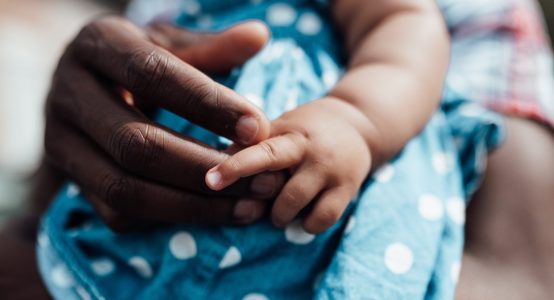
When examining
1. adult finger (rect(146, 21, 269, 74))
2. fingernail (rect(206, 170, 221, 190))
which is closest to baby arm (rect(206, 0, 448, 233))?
fingernail (rect(206, 170, 221, 190))

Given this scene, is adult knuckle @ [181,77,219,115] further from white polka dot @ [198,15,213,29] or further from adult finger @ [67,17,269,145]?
white polka dot @ [198,15,213,29]

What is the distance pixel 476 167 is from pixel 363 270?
0.81 ft

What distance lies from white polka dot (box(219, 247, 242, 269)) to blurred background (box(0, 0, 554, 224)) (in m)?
0.71

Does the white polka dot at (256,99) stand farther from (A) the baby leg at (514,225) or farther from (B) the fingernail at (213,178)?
(A) the baby leg at (514,225)

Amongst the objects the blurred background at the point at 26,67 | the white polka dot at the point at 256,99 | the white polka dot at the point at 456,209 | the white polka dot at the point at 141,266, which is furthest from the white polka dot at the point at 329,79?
the blurred background at the point at 26,67

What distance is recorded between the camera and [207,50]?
63 centimetres

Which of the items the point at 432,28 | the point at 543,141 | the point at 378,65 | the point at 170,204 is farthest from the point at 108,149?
the point at 543,141

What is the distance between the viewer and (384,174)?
2.05 feet

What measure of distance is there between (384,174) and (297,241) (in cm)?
13

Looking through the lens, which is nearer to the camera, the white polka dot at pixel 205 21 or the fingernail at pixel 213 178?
the fingernail at pixel 213 178

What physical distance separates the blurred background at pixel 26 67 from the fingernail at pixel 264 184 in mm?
753

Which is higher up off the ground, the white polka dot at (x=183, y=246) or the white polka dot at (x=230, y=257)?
the white polka dot at (x=183, y=246)

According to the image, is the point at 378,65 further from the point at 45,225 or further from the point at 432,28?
the point at 45,225

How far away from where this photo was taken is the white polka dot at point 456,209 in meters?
0.64
